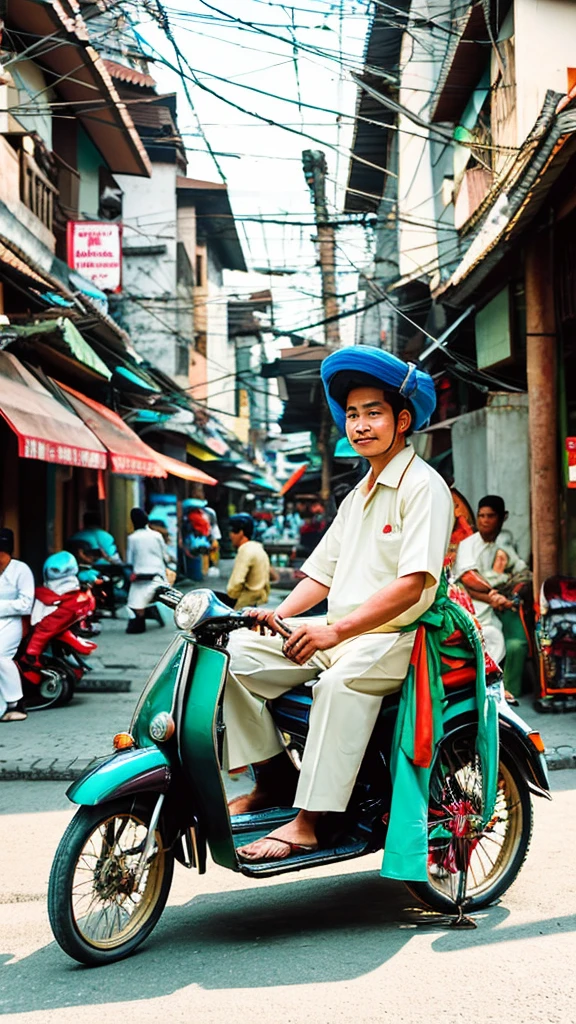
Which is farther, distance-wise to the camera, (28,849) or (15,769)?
(15,769)

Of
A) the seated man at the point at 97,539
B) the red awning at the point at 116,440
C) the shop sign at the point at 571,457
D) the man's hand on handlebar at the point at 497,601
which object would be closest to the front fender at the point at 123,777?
the man's hand on handlebar at the point at 497,601

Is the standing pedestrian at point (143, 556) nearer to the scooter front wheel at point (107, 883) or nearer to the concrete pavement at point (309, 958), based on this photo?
the concrete pavement at point (309, 958)

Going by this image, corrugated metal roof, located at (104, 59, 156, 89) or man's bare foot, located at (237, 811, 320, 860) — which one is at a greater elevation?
corrugated metal roof, located at (104, 59, 156, 89)

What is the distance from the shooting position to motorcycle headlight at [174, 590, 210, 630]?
3.61m

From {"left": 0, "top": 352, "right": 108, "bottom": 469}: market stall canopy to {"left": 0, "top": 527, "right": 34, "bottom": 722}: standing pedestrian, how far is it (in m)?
0.89

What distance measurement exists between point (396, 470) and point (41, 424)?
21.1 ft

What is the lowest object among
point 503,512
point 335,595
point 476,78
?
point 335,595

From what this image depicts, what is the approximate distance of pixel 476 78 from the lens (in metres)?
13.9

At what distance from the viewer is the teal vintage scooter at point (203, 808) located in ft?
11.3

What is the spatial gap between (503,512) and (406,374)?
5406 millimetres

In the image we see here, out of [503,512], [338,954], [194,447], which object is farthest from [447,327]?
[194,447]

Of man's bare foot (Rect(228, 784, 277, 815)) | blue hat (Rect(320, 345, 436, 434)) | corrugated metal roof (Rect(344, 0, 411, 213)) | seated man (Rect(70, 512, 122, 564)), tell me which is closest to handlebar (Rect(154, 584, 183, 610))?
man's bare foot (Rect(228, 784, 277, 815))

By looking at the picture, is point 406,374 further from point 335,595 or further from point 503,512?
point 503,512

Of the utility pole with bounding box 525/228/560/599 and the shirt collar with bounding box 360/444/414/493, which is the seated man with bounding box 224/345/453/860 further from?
the utility pole with bounding box 525/228/560/599
